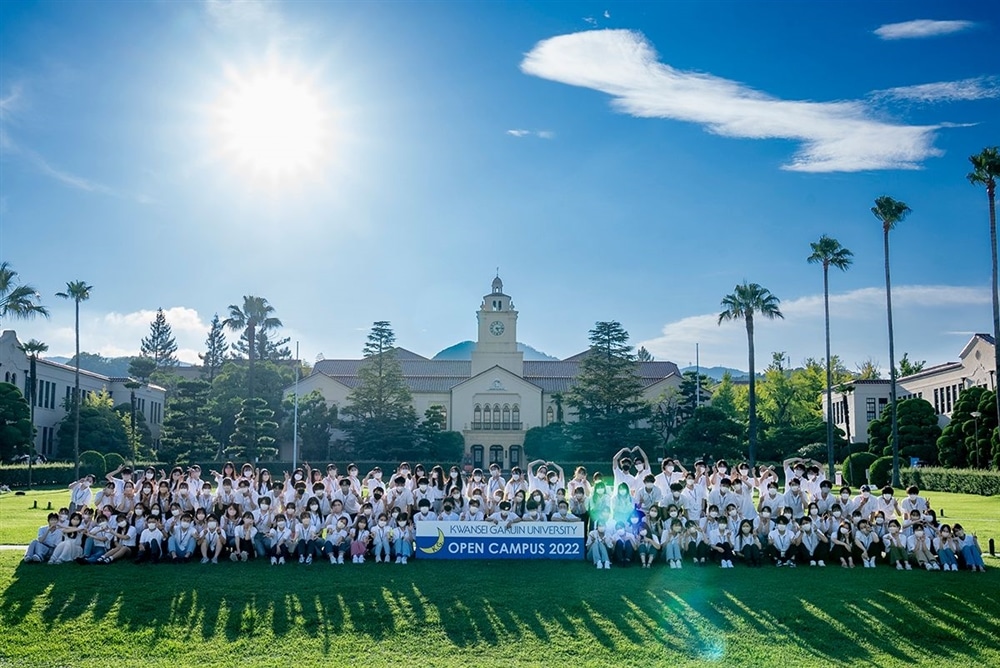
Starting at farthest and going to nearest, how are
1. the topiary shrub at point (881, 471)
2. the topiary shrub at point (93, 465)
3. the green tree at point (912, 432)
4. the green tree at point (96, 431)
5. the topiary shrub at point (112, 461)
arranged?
the green tree at point (96, 431)
the green tree at point (912, 432)
the topiary shrub at point (112, 461)
the topiary shrub at point (93, 465)
the topiary shrub at point (881, 471)

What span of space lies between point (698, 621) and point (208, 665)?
688cm

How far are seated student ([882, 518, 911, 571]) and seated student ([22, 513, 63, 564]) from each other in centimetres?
1570

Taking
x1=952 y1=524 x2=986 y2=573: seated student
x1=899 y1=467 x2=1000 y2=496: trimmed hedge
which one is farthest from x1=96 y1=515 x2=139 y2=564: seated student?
x1=899 y1=467 x2=1000 y2=496: trimmed hedge

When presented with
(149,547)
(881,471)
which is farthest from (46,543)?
(881,471)

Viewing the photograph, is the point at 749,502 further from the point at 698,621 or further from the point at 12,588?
the point at 12,588

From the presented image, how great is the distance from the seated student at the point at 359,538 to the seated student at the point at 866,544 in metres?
9.32

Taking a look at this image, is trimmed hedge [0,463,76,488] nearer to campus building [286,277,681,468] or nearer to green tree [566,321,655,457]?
campus building [286,277,681,468]

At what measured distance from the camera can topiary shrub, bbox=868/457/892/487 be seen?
41.6 m

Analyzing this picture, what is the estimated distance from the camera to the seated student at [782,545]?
15.6 metres

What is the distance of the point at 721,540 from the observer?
15.7 m

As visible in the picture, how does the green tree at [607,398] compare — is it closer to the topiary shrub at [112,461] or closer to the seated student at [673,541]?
the topiary shrub at [112,461]

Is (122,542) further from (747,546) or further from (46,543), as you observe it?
(747,546)

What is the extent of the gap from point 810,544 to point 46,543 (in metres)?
14.5

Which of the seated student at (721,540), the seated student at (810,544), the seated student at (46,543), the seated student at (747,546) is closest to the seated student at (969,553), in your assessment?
the seated student at (810,544)
